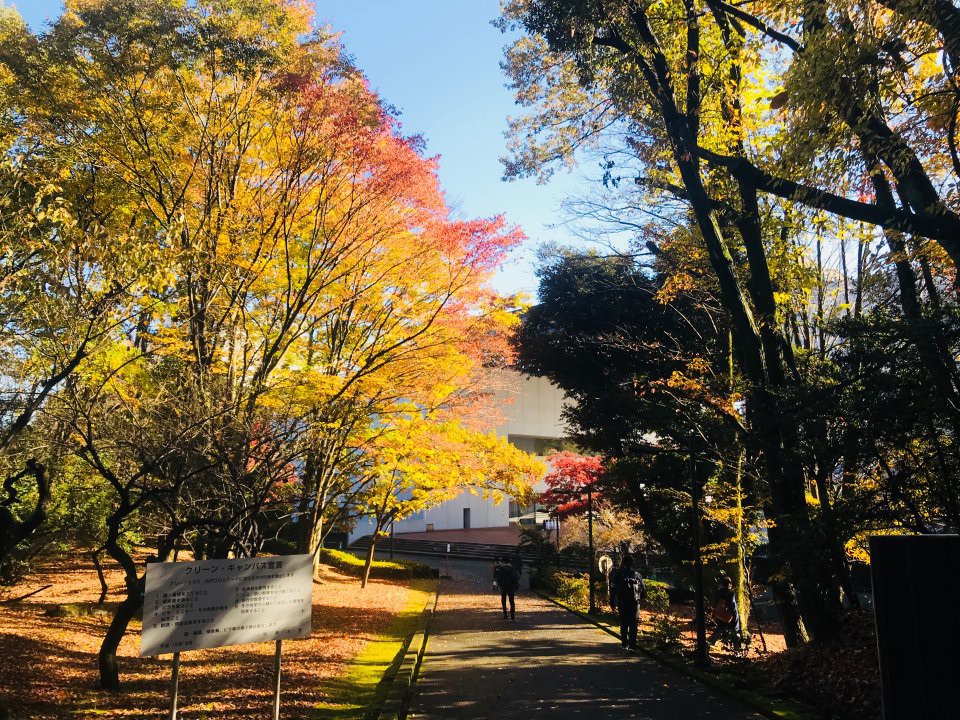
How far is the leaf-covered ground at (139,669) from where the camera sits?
7.05 meters

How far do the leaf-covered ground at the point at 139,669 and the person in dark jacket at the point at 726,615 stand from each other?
7.13m

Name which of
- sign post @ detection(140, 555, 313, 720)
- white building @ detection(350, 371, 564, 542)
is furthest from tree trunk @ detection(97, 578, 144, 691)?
white building @ detection(350, 371, 564, 542)

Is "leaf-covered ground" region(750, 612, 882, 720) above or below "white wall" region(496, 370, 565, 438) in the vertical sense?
below

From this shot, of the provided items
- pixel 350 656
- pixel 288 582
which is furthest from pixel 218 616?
pixel 350 656

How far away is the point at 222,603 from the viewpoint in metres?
5.92

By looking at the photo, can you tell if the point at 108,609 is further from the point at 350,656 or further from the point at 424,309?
the point at 424,309

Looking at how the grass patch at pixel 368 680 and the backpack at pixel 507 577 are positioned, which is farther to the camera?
the backpack at pixel 507 577

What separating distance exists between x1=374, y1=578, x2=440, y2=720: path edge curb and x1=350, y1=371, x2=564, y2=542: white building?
32.5m

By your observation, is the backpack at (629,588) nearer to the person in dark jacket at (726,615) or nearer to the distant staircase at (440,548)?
the person in dark jacket at (726,615)

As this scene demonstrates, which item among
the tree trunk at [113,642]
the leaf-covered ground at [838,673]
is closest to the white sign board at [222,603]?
the tree trunk at [113,642]

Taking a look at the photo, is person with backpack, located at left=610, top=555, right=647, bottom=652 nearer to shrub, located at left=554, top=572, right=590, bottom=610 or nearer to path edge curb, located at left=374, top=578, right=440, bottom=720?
path edge curb, located at left=374, top=578, right=440, bottom=720

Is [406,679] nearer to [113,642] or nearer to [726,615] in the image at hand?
[113,642]

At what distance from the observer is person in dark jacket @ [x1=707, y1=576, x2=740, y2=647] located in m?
12.1

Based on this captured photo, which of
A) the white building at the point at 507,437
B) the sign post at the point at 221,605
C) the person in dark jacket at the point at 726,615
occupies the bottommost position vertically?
the person in dark jacket at the point at 726,615
